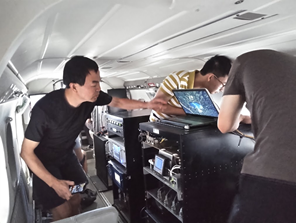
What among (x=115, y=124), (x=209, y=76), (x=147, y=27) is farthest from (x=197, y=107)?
(x=115, y=124)

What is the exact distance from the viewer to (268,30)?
180 centimetres

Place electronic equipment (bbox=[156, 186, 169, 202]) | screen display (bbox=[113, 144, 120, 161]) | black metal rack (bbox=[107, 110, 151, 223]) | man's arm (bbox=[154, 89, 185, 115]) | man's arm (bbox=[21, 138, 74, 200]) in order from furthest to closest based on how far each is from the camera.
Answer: screen display (bbox=[113, 144, 120, 161]) < black metal rack (bbox=[107, 110, 151, 223]) < man's arm (bbox=[154, 89, 185, 115]) < electronic equipment (bbox=[156, 186, 169, 202]) < man's arm (bbox=[21, 138, 74, 200])

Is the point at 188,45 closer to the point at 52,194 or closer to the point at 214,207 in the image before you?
the point at 214,207

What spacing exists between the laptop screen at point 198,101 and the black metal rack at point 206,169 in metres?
0.17

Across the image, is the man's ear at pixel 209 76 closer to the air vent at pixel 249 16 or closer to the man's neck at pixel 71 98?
the air vent at pixel 249 16

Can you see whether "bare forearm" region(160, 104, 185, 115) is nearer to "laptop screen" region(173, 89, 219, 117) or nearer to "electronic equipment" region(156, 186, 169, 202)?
"laptop screen" region(173, 89, 219, 117)

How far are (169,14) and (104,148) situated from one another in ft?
9.93

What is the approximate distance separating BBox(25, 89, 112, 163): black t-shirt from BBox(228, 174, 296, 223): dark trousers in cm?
148

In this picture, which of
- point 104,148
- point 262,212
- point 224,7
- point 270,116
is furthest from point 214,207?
point 104,148

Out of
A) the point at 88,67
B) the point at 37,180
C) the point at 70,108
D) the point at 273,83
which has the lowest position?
the point at 37,180

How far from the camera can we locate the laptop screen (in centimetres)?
180

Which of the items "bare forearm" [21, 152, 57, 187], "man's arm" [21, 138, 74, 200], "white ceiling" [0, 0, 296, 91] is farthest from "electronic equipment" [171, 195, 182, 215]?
"white ceiling" [0, 0, 296, 91]

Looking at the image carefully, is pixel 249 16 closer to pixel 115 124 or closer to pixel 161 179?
pixel 161 179

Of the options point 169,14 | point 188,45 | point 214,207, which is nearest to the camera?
point 169,14
